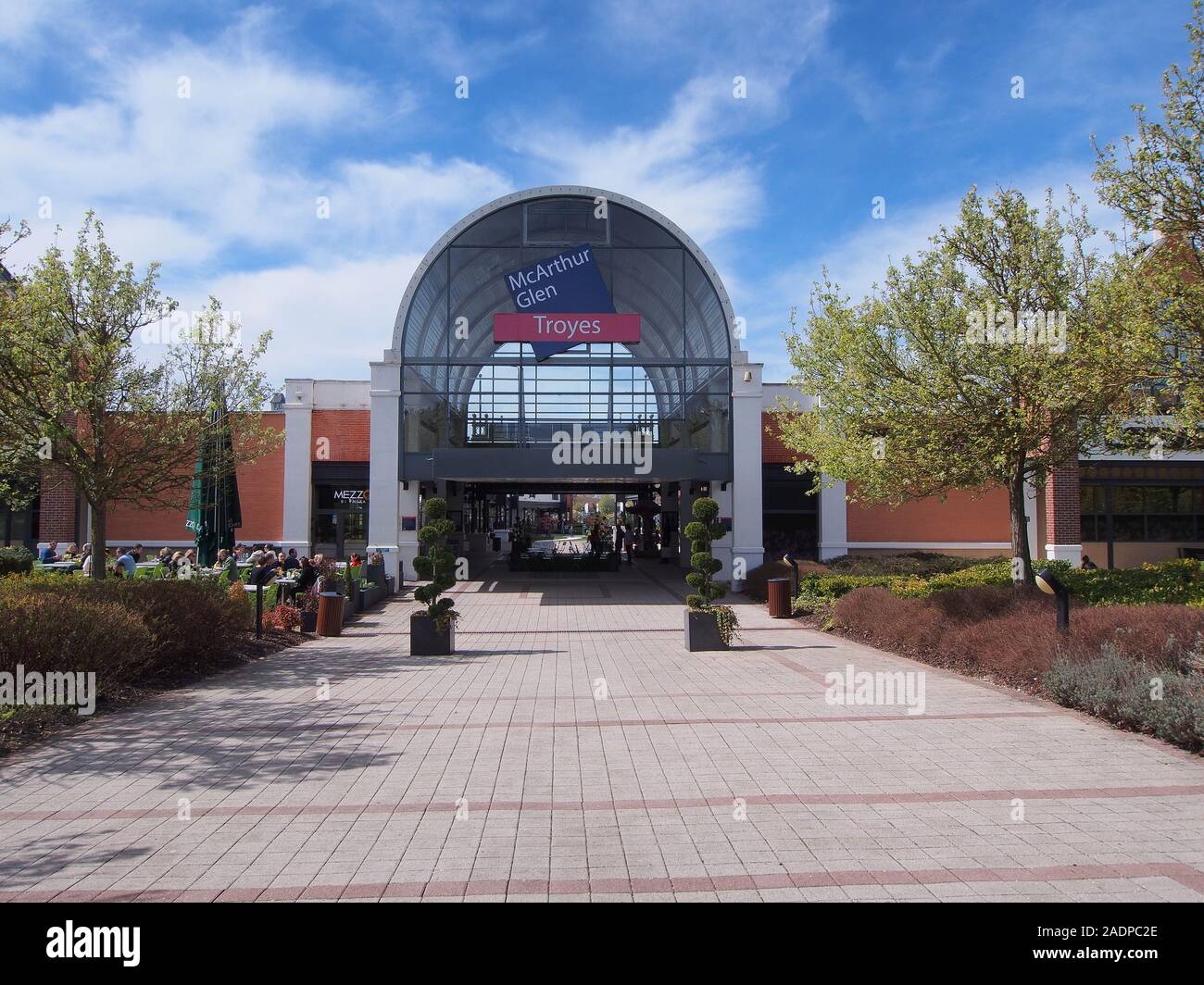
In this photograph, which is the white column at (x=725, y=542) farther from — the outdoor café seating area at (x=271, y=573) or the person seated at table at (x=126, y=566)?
the person seated at table at (x=126, y=566)

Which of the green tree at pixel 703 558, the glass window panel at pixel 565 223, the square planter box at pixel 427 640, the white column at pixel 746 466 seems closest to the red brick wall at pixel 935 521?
the white column at pixel 746 466

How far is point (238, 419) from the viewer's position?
45.1 ft

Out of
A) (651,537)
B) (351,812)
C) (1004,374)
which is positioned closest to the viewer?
Result: (351,812)

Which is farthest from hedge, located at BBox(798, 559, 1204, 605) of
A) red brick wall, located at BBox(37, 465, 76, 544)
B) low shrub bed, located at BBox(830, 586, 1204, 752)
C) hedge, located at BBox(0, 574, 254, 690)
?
red brick wall, located at BBox(37, 465, 76, 544)

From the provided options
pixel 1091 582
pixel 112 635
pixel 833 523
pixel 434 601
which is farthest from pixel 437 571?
pixel 833 523

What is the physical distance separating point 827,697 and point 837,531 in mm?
17991

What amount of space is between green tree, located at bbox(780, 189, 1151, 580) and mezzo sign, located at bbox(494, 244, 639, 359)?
10.2 metres

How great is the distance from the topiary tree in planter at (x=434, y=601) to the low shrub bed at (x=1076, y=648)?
6.63 metres

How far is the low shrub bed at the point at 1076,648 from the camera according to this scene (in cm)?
767

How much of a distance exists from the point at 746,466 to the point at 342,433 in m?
12.9

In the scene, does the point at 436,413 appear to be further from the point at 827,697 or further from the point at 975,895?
the point at 975,895

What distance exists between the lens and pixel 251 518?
92.5 feet

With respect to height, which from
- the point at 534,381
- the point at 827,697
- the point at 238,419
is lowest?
the point at 827,697

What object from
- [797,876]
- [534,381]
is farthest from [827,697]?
[534,381]
